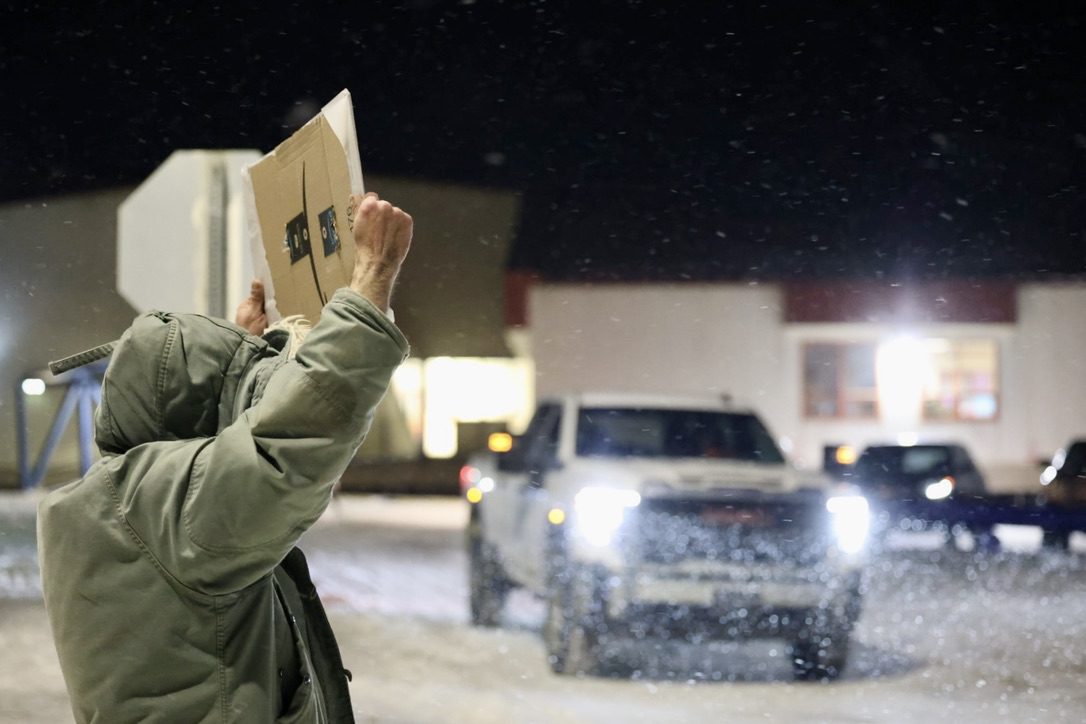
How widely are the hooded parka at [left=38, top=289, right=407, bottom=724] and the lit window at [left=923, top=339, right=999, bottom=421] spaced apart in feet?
93.5

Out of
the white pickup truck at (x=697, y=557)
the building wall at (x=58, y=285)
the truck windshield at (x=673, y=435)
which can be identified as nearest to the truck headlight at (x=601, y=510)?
the white pickup truck at (x=697, y=557)

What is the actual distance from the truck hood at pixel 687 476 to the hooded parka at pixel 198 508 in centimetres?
553

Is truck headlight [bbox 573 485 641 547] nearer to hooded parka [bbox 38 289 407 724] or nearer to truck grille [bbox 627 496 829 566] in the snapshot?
truck grille [bbox 627 496 829 566]

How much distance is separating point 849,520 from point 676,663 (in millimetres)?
1484

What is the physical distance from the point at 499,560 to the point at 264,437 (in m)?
7.31

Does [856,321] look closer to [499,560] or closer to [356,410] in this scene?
[499,560]

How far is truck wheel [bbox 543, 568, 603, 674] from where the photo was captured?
7.46 metres

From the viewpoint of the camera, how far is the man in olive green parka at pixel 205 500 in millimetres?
1979

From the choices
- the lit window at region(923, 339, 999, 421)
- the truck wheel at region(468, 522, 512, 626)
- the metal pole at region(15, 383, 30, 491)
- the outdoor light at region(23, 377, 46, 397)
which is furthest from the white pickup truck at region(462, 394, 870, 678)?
the lit window at region(923, 339, 999, 421)

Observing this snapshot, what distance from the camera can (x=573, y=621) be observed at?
750 cm

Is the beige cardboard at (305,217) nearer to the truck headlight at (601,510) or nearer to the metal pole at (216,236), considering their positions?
the metal pole at (216,236)

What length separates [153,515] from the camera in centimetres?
202

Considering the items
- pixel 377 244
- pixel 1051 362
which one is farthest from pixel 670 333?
pixel 377 244

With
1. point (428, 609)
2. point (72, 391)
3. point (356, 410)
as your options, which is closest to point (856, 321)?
point (72, 391)
